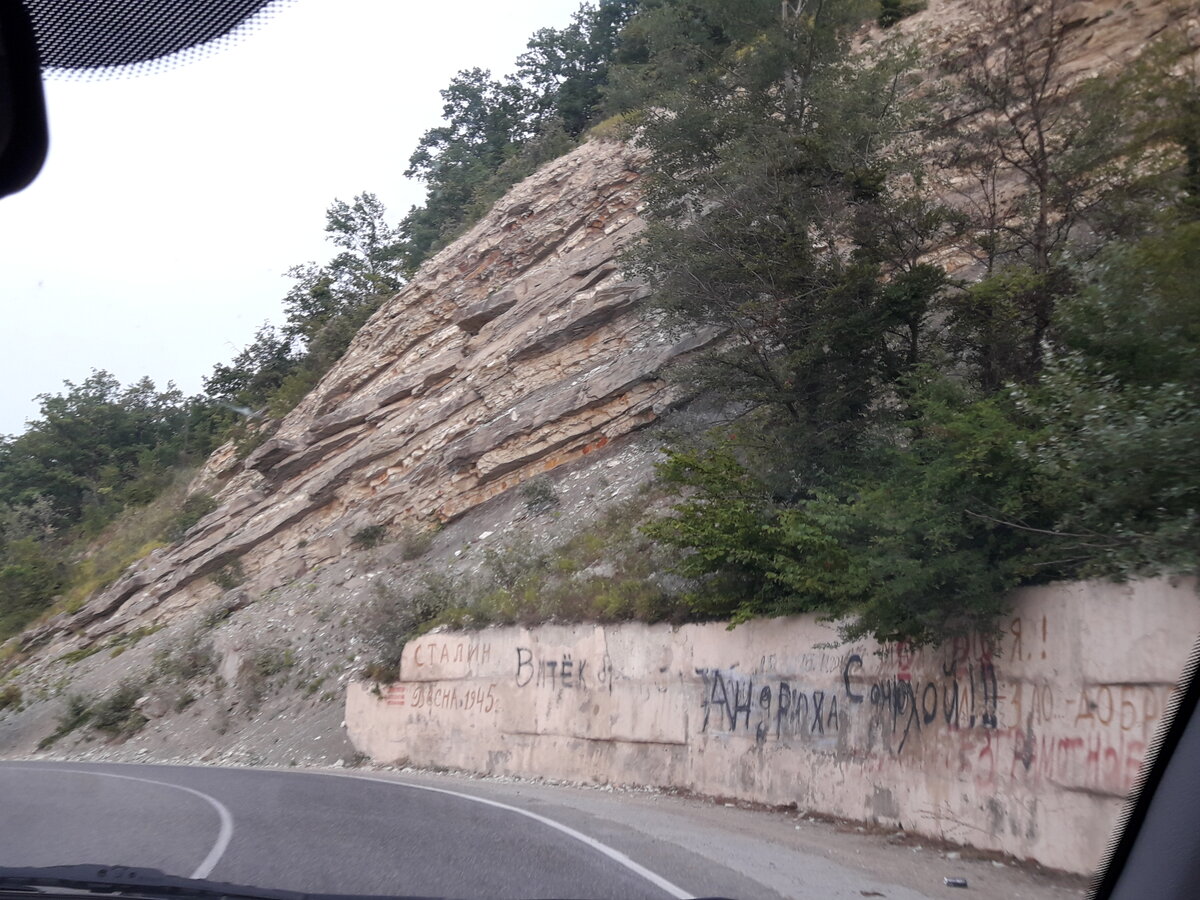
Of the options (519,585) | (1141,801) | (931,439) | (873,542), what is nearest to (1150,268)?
(931,439)

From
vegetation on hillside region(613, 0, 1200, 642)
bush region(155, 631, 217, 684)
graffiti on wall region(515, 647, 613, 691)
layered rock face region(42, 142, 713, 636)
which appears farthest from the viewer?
layered rock face region(42, 142, 713, 636)

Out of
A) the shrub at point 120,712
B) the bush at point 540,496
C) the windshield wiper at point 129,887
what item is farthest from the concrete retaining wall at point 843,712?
the shrub at point 120,712

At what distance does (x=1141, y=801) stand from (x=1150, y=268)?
7.17m

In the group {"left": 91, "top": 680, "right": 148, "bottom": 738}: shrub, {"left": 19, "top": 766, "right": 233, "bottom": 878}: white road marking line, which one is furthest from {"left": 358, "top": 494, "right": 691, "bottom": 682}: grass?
{"left": 91, "top": 680, "right": 148, "bottom": 738}: shrub

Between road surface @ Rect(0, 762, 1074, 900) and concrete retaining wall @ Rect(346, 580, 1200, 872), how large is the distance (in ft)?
2.92

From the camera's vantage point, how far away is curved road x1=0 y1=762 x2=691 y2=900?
7422mm

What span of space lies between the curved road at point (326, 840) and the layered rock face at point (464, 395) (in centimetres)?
1511

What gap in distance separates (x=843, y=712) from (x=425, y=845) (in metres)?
5.10

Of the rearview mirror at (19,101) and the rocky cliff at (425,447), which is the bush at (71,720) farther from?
the rearview mirror at (19,101)

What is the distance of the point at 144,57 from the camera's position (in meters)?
3.70

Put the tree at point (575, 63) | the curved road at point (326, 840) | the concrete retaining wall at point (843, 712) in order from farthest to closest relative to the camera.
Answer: the tree at point (575, 63)
the concrete retaining wall at point (843, 712)
the curved road at point (326, 840)

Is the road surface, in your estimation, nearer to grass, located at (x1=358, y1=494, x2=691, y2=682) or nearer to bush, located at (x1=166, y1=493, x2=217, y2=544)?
grass, located at (x1=358, y1=494, x2=691, y2=682)

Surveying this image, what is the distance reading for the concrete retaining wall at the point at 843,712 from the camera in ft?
25.6

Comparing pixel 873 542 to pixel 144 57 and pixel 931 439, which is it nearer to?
pixel 931 439
